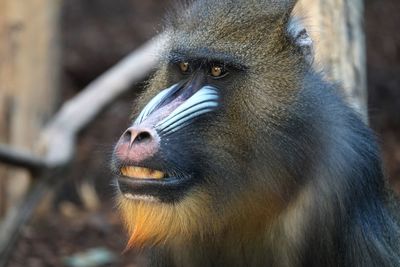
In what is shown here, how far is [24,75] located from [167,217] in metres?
3.75

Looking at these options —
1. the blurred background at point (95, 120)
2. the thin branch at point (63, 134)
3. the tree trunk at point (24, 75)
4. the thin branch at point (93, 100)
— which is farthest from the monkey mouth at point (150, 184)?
the tree trunk at point (24, 75)

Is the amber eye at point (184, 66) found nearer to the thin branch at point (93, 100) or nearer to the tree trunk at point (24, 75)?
the thin branch at point (93, 100)

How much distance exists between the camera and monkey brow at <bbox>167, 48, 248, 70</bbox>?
3199 mm

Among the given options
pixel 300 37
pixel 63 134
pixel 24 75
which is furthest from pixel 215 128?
pixel 24 75

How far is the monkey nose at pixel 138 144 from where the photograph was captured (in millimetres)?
2904

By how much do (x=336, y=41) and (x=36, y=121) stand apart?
3.08 m

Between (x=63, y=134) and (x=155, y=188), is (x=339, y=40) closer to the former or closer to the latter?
(x=155, y=188)

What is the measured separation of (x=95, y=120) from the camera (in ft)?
20.9

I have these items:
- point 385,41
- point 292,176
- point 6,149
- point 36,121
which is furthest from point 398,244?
point 385,41

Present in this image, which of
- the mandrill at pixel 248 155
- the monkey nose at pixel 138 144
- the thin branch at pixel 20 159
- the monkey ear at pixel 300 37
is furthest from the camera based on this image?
the thin branch at pixel 20 159

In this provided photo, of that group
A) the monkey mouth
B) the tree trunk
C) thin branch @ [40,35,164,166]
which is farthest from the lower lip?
the tree trunk

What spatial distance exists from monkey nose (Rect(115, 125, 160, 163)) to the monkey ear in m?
0.71

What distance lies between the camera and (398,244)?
3576mm

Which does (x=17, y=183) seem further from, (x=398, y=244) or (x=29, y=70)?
(x=398, y=244)
